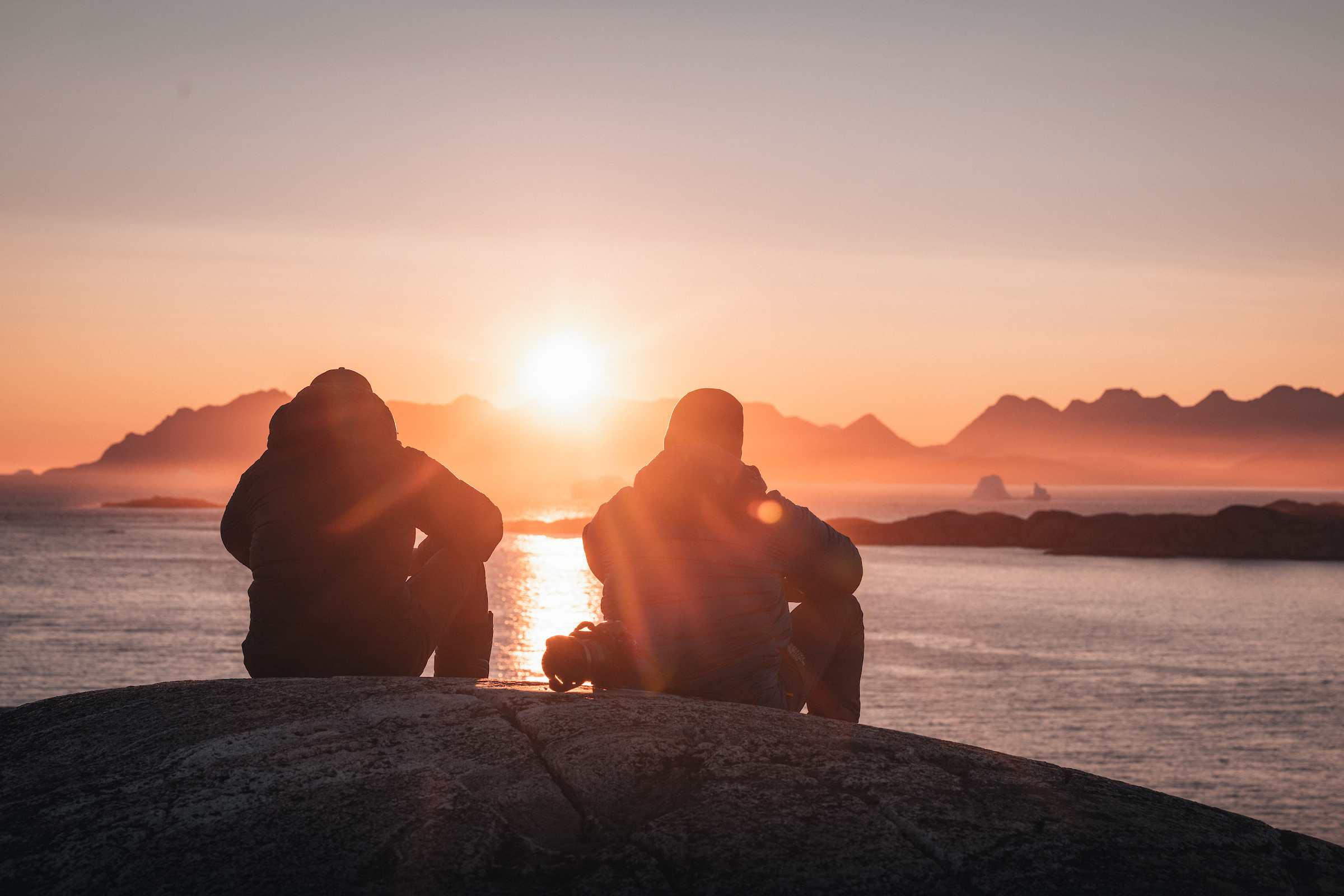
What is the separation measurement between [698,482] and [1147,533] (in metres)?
118

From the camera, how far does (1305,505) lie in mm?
119625

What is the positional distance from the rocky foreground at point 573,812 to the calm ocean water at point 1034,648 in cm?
2425

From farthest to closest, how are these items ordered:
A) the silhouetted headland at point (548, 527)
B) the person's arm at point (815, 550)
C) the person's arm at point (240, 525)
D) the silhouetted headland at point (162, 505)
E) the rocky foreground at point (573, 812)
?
the silhouetted headland at point (162, 505) < the silhouetted headland at point (548, 527) < the person's arm at point (240, 525) < the person's arm at point (815, 550) < the rocky foreground at point (573, 812)

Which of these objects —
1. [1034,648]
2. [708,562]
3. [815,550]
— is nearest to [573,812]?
[708,562]

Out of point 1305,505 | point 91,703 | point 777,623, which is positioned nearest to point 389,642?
point 91,703

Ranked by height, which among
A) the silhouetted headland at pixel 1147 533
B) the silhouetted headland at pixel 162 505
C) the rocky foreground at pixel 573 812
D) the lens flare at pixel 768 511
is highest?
the lens flare at pixel 768 511

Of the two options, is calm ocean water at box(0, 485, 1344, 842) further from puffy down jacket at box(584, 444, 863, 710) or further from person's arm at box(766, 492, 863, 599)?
puffy down jacket at box(584, 444, 863, 710)

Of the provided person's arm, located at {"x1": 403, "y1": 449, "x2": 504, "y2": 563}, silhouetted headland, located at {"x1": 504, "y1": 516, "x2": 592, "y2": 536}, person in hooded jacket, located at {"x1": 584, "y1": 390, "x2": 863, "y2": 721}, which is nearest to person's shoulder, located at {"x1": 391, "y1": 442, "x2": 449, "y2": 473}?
person's arm, located at {"x1": 403, "y1": 449, "x2": 504, "y2": 563}

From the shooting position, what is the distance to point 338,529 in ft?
14.3

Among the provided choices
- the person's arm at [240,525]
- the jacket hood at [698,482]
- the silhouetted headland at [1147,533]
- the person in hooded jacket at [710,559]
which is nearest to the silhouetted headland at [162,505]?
the silhouetted headland at [1147,533]

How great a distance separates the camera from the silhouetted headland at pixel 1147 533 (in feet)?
339

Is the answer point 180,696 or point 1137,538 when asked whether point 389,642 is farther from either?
point 1137,538

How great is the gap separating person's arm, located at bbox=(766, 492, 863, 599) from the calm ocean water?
23.9 meters

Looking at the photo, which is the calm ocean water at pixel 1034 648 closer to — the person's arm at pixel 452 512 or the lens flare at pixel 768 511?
the person's arm at pixel 452 512
